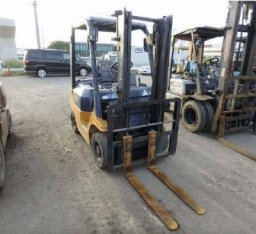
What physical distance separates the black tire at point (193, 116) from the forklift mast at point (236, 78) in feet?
0.98

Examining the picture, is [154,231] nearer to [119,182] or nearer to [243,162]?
[119,182]

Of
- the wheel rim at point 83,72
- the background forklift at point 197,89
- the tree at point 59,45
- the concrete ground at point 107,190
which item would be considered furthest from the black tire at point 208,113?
the tree at point 59,45

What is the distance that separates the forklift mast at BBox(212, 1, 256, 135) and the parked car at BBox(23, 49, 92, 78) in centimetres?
1253

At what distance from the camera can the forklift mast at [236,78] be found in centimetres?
480

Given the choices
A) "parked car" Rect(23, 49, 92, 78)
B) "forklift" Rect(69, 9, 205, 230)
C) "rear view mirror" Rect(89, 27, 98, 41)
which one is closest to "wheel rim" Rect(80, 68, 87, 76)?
"parked car" Rect(23, 49, 92, 78)

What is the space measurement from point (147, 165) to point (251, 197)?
1.59 m

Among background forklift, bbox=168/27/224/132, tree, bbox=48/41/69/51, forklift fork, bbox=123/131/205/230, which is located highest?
tree, bbox=48/41/69/51

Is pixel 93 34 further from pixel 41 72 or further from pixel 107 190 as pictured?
pixel 41 72

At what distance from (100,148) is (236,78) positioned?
343 cm

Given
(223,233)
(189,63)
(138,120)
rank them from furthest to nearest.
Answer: (189,63), (138,120), (223,233)

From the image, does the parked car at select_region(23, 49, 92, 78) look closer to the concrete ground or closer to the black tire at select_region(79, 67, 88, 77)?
the black tire at select_region(79, 67, 88, 77)

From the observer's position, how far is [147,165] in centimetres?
394

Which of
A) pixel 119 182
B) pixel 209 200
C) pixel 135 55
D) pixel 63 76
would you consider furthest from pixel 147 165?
pixel 135 55

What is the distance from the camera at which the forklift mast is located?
4802mm
